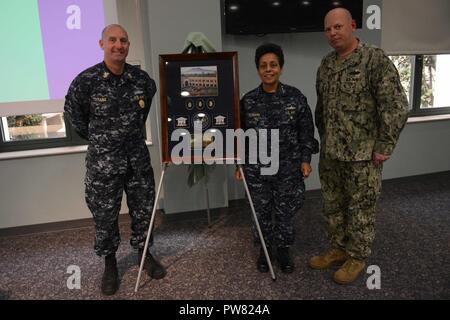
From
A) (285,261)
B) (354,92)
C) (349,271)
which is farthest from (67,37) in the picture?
(349,271)

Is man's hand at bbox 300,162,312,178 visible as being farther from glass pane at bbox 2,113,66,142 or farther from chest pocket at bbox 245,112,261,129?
glass pane at bbox 2,113,66,142

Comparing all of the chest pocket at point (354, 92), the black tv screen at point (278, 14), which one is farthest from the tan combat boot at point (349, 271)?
the black tv screen at point (278, 14)

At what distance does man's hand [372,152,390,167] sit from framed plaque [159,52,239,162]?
32.2 inches

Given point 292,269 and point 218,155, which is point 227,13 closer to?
point 218,155

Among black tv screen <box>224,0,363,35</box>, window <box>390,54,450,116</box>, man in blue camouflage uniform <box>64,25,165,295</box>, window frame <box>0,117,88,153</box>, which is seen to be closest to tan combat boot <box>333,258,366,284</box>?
man in blue camouflage uniform <box>64,25,165,295</box>

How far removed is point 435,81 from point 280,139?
109 inches

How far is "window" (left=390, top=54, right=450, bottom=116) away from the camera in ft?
12.6

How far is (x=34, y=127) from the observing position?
10.2ft

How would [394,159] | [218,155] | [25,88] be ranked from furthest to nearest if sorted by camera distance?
[394,159]
[25,88]
[218,155]

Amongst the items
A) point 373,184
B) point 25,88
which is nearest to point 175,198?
point 25,88

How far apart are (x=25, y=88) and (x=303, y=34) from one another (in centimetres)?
235

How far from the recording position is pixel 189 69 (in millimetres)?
2209

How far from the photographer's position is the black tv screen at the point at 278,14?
2947 millimetres

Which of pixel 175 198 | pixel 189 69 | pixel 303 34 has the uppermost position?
pixel 303 34
